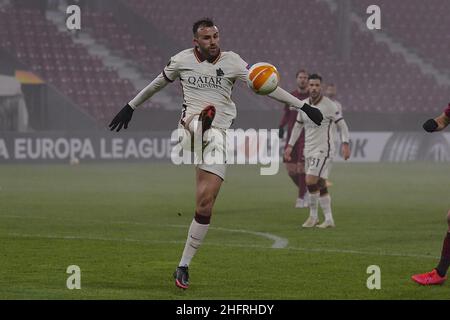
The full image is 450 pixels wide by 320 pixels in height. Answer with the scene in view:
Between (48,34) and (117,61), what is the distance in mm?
2725

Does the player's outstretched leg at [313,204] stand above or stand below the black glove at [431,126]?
below

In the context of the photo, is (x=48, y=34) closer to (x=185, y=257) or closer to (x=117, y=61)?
(x=117, y=61)

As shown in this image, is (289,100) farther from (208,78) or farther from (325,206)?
(325,206)

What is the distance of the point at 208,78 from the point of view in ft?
32.8

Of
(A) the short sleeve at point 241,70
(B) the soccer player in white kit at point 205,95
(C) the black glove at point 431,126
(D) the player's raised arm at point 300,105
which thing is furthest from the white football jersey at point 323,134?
(C) the black glove at point 431,126

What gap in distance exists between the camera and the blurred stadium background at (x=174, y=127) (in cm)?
1147

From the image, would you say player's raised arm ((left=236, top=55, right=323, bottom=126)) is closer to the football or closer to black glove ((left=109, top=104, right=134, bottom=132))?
the football

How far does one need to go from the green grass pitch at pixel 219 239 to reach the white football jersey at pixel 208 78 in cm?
156

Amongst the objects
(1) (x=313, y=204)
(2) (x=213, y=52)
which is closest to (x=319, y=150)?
(1) (x=313, y=204)

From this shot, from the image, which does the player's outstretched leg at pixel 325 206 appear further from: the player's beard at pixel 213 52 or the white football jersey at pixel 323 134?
the player's beard at pixel 213 52

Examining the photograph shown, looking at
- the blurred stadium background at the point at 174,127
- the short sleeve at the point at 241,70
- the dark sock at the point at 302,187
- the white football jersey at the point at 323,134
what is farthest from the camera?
the dark sock at the point at 302,187

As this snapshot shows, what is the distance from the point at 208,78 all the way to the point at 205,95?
0.53 feet

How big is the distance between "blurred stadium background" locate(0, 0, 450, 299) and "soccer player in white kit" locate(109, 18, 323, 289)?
70 centimetres
